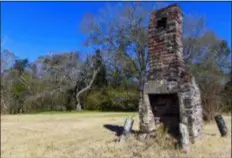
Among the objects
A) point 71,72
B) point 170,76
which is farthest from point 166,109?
point 71,72

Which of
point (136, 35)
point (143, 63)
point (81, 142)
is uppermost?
point (136, 35)

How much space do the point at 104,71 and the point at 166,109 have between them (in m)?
17.0

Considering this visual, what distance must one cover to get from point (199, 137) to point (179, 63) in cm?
172

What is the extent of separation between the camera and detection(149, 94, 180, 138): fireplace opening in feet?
18.3

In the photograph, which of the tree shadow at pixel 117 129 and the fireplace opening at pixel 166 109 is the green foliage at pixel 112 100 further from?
the fireplace opening at pixel 166 109

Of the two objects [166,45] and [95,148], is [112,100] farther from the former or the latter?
[95,148]

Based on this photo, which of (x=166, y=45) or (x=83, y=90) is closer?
(x=166, y=45)

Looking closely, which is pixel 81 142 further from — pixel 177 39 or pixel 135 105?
pixel 135 105

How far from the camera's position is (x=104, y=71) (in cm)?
2250

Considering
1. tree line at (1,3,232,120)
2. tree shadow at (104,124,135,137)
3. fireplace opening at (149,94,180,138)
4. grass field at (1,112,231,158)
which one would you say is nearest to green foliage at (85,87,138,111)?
tree line at (1,3,232,120)

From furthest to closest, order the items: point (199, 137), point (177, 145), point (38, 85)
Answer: point (38, 85), point (199, 137), point (177, 145)

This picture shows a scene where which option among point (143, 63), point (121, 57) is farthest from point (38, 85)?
point (143, 63)

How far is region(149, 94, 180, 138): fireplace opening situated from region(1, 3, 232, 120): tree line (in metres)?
12.5

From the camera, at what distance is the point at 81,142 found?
227 inches
